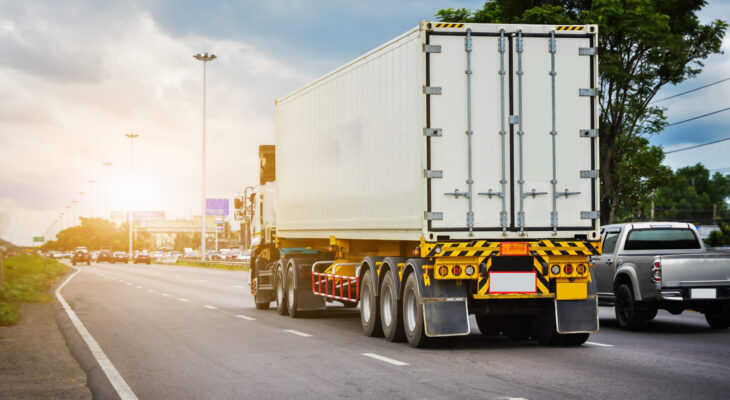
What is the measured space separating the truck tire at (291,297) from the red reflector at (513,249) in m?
7.69

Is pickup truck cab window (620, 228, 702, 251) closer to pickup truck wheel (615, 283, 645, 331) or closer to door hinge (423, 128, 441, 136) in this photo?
pickup truck wheel (615, 283, 645, 331)

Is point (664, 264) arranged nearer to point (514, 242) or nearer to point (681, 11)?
point (514, 242)

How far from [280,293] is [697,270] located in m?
9.18

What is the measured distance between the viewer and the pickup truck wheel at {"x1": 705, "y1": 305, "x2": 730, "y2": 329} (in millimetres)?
15765

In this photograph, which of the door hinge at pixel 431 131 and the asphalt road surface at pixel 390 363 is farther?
the door hinge at pixel 431 131

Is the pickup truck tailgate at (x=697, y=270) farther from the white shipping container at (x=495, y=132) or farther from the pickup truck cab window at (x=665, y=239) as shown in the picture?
the white shipping container at (x=495, y=132)

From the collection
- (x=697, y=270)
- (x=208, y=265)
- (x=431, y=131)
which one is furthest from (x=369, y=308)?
(x=208, y=265)

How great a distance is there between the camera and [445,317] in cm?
1266

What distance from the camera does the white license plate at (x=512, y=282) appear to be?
12.7 m

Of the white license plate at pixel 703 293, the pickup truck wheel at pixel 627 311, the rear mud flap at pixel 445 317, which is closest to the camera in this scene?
the rear mud flap at pixel 445 317

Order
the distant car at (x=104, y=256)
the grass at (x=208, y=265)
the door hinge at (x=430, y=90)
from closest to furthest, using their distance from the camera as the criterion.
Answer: the door hinge at (x=430, y=90) < the grass at (x=208, y=265) < the distant car at (x=104, y=256)

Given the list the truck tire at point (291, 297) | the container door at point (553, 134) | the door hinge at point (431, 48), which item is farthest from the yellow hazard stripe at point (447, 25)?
the truck tire at point (291, 297)

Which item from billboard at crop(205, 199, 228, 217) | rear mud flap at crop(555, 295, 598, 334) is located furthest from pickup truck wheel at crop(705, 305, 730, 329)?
billboard at crop(205, 199, 228, 217)

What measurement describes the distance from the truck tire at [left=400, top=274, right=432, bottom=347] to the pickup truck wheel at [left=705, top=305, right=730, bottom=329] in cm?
553
